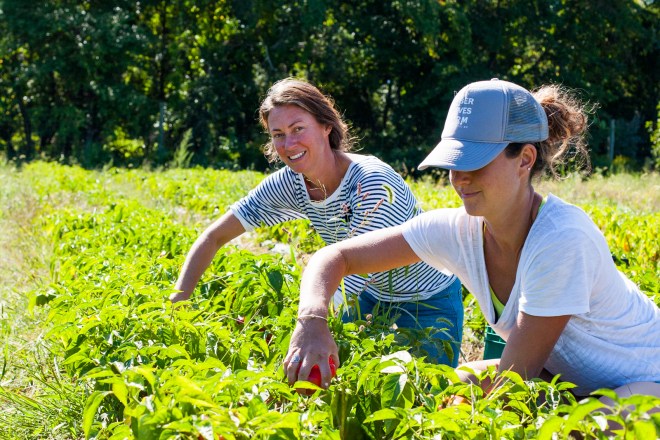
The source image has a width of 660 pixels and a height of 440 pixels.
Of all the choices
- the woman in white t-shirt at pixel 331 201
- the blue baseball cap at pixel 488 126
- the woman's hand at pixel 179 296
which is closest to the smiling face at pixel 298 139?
the woman in white t-shirt at pixel 331 201

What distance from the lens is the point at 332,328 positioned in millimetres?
2496

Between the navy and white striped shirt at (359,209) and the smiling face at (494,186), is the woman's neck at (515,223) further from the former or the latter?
the navy and white striped shirt at (359,209)

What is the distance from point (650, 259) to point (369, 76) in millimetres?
22517

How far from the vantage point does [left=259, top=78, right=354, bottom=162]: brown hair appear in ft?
11.5

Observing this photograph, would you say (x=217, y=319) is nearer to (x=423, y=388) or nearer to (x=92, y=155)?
(x=423, y=388)

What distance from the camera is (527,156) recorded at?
7.89 ft

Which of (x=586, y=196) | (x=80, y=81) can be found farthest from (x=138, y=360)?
(x=80, y=81)

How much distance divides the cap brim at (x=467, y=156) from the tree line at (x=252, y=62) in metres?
21.9

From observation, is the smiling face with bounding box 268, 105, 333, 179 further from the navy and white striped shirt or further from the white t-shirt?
the white t-shirt

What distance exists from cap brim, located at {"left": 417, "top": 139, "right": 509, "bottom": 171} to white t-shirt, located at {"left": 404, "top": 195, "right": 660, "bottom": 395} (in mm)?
272

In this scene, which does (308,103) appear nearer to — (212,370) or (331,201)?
(331,201)

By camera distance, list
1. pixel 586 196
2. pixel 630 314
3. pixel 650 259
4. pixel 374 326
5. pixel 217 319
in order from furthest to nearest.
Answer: pixel 586 196 < pixel 650 259 < pixel 217 319 < pixel 374 326 < pixel 630 314

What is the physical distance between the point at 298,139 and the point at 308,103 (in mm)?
183

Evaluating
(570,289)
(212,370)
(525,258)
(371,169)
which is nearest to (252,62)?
(371,169)
